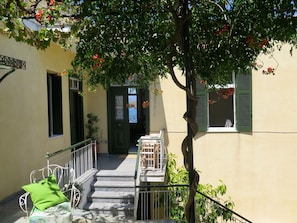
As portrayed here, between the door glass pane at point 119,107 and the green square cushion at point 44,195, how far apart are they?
5409 mm

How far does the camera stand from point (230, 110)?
25.8 ft

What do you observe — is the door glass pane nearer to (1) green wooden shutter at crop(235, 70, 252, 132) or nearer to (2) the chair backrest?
(2) the chair backrest

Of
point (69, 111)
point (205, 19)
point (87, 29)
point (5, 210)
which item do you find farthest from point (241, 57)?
point (69, 111)

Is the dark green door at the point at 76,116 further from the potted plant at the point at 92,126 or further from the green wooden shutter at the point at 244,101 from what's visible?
the green wooden shutter at the point at 244,101

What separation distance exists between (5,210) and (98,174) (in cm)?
240

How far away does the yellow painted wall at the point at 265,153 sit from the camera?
287 inches

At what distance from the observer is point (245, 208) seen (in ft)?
24.6

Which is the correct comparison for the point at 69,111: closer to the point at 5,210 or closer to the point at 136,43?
the point at 5,210

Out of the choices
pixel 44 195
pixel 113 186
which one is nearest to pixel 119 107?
pixel 113 186

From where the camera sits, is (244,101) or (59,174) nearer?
(59,174)

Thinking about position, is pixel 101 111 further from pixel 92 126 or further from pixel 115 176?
pixel 115 176

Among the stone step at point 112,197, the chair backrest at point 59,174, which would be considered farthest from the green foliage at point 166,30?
the stone step at point 112,197

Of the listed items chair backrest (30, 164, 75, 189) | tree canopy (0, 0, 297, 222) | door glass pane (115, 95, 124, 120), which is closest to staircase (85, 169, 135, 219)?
chair backrest (30, 164, 75, 189)

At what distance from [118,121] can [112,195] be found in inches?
147
